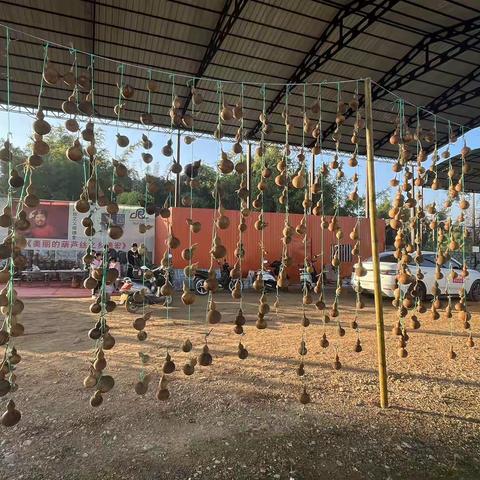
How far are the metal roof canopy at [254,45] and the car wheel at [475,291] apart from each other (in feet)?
15.8

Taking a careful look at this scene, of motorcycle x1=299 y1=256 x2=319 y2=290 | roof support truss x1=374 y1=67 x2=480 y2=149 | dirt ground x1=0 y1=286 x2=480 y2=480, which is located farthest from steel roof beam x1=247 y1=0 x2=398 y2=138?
dirt ground x1=0 y1=286 x2=480 y2=480

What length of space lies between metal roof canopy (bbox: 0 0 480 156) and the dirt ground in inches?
219

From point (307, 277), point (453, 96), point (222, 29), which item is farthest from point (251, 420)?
point (453, 96)

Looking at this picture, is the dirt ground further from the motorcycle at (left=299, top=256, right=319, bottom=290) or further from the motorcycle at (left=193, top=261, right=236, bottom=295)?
the motorcycle at (left=193, top=261, right=236, bottom=295)

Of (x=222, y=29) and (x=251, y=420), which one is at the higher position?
(x=222, y=29)

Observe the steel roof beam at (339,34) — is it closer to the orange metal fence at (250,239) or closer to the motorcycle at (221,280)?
the orange metal fence at (250,239)

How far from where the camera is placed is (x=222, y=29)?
9.45 meters

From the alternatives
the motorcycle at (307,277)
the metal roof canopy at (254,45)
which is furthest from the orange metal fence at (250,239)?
the metal roof canopy at (254,45)

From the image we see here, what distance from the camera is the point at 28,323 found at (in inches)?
255

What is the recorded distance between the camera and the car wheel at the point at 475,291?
34.4ft

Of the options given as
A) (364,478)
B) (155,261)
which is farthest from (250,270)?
(364,478)

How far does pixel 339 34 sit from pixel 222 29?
9.96 ft

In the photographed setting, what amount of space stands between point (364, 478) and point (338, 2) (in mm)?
10005

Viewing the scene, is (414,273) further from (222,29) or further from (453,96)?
(453,96)
